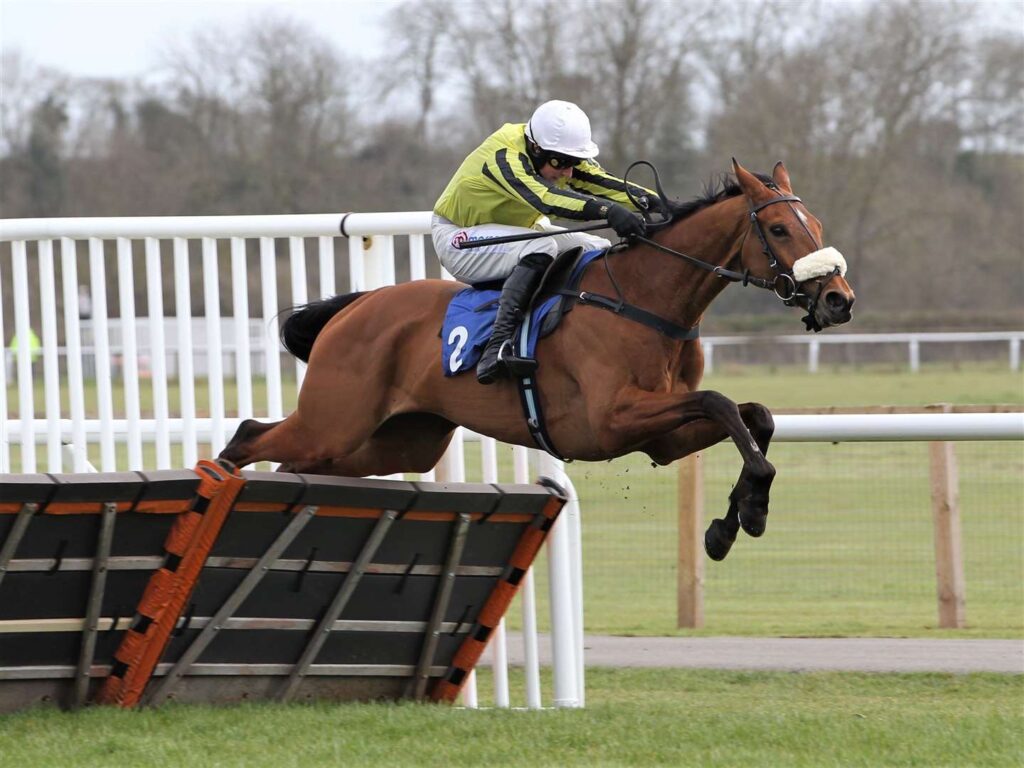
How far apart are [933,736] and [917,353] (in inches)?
922

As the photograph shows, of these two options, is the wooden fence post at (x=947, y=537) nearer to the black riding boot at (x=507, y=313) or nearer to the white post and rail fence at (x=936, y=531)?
the white post and rail fence at (x=936, y=531)

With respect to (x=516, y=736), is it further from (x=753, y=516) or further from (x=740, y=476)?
(x=740, y=476)

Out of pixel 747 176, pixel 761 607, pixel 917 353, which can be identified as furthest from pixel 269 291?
pixel 917 353

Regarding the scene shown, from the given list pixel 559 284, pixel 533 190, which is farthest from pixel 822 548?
pixel 533 190

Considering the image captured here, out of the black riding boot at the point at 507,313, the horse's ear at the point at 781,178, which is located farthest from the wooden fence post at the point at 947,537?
the black riding boot at the point at 507,313

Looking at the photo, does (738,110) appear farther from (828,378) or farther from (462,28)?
(828,378)

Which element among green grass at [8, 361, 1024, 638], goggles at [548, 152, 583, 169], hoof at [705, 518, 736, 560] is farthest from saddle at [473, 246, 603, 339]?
green grass at [8, 361, 1024, 638]

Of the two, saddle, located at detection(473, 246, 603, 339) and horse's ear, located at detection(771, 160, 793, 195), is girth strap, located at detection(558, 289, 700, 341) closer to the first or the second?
saddle, located at detection(473, 246, 603, 339)

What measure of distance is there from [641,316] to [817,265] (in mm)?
784

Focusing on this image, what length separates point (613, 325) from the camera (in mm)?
5922

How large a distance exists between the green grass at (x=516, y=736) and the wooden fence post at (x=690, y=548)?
8.36 ft

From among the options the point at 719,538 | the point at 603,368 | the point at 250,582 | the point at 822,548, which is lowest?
the point at 822,548

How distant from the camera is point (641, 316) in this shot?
5.89 metres

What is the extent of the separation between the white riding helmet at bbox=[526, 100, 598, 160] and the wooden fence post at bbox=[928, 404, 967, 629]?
3380 mm
